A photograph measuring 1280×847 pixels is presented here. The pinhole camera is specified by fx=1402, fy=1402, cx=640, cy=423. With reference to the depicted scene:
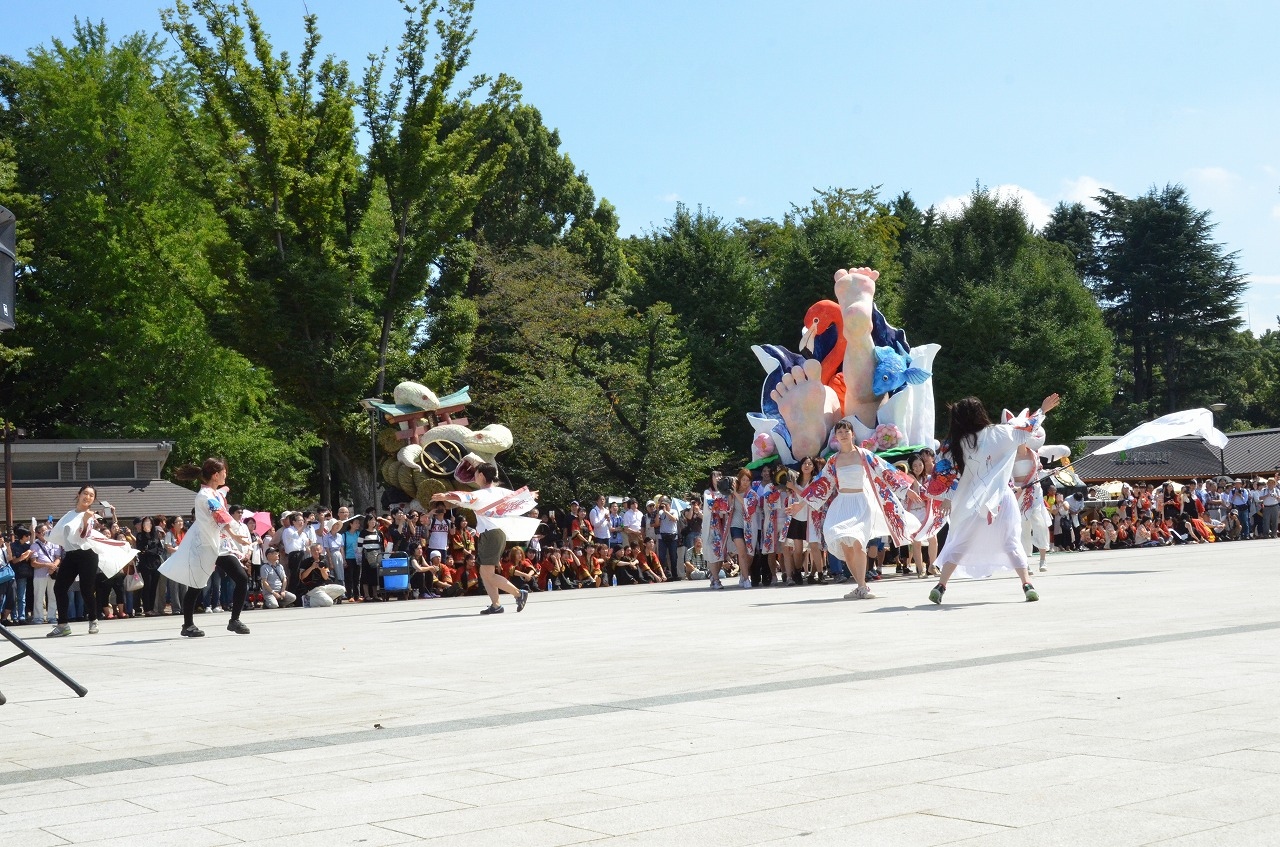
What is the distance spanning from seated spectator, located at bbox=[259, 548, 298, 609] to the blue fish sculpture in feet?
35.2

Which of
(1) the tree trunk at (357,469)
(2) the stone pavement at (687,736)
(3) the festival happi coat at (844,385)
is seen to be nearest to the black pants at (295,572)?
(3) the festival happi coat at (844,385)

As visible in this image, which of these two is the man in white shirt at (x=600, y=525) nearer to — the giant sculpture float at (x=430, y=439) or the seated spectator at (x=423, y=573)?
the seated spectator at (x=423, y=573)

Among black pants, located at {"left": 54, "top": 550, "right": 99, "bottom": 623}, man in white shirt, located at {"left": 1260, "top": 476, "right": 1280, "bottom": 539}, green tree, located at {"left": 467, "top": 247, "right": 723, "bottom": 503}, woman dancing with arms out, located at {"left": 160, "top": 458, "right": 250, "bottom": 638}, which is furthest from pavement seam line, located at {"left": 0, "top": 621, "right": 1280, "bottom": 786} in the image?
man in white shirt, located at {"left": 1260, "top": 476, "right": 1280, "bottom": 539}

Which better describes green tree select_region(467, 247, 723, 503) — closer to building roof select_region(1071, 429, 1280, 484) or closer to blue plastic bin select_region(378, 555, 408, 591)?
blue plastic bin select_region(378, 555, 408, 591)

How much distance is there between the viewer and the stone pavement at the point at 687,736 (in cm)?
461

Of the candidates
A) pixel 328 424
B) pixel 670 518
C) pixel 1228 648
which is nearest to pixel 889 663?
pixel 1228 648

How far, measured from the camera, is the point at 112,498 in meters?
32.0

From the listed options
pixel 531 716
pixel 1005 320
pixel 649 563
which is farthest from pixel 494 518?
pixel 1005 320

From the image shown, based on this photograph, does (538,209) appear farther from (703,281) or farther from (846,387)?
(846,387)

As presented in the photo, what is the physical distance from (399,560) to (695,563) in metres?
6.07

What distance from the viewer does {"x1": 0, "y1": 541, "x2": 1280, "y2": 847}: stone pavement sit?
15.1 feet

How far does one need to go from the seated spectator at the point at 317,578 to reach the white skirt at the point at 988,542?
11.1 meters

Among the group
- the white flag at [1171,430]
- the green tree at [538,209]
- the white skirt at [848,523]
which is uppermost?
the green tree at [538,209]

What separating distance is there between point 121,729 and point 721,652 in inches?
164
